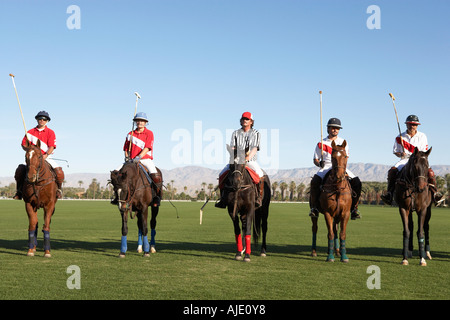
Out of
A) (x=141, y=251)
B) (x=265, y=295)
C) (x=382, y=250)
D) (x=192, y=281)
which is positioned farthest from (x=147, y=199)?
(x=382, y=250)

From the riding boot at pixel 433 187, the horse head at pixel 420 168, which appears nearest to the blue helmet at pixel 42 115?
the horse head at pixel 420 168

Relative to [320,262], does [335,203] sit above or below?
above

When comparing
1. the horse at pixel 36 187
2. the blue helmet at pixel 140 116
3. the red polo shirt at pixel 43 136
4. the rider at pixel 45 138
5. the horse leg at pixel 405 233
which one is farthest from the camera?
the blue helmet at pixel 140 116

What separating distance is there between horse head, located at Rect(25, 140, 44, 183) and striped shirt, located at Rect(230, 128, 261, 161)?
4.65 meters

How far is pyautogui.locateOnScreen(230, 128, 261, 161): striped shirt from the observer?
10.9 m

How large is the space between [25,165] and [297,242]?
876 centimetres

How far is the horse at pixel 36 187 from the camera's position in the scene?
1053cm

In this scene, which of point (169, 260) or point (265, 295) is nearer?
point (265, 295)

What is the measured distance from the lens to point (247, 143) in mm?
10883

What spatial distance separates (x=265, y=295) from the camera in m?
6.91

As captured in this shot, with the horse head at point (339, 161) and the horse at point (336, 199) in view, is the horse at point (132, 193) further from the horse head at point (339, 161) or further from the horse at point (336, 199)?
the horse head at point (339, 161)

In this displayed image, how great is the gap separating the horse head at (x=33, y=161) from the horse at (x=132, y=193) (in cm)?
177

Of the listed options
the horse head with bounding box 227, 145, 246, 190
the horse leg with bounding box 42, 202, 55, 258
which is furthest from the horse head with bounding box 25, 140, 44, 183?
the horse head with bounding box 227, 145, 246, 190

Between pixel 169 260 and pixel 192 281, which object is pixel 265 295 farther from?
pixel 169 260
